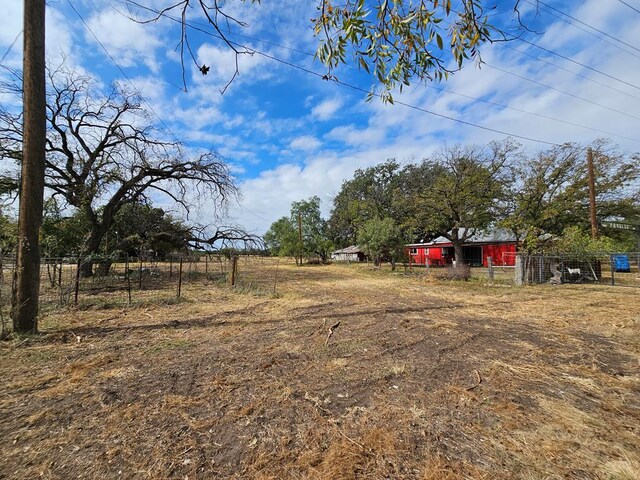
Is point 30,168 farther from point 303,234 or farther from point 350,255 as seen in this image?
point 350,255

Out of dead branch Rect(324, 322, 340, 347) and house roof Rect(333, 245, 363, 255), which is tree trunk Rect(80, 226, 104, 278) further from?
house roof Rect(333, 245, 363, 255)

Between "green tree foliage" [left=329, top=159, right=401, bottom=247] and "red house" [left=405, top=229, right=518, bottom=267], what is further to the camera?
"green tree foliage" [left=329, top=159, right=401, bottom=247]

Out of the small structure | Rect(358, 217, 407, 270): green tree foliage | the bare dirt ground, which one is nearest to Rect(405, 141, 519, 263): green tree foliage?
Rect(358, 217, 407, 270): green tree foliage

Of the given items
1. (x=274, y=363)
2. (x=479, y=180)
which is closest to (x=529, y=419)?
(x=274, y=363)

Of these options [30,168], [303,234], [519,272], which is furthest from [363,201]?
[30,168]

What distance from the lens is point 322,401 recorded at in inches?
115

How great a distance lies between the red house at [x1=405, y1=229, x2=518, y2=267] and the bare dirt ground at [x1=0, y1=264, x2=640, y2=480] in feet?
67.8

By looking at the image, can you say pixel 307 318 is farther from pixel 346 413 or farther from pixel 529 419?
pixel 529 419

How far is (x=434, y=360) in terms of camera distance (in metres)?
4.05

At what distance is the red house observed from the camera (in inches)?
1041

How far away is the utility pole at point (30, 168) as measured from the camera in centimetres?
484

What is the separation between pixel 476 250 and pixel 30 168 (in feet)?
106

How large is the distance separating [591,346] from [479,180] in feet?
49.2

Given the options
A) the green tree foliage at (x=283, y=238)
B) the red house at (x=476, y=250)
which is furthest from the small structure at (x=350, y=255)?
the red house at (x=476, y=250)
